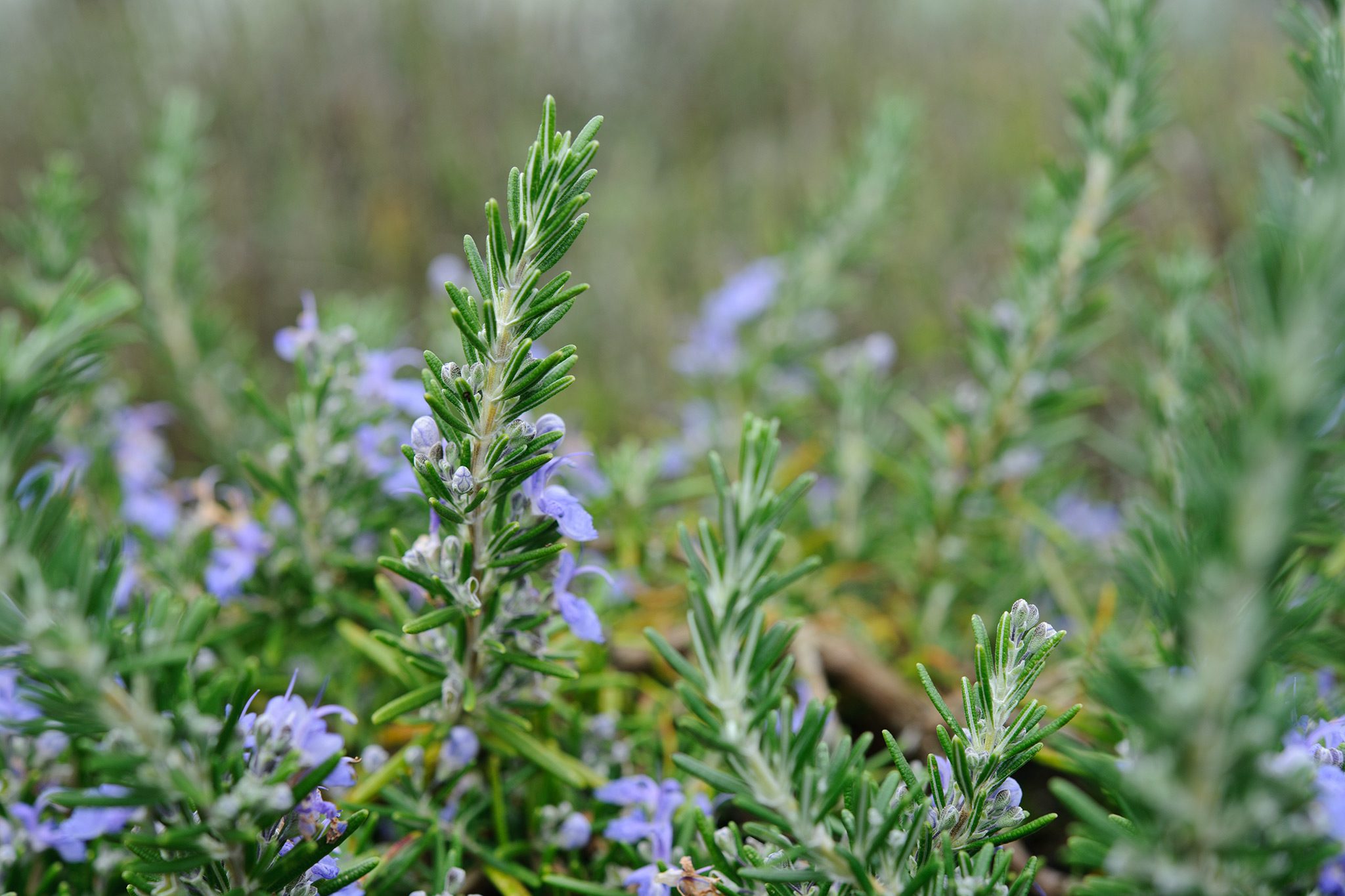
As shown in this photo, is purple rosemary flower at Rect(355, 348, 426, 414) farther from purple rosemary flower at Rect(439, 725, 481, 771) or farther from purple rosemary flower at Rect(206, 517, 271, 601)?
purple rosemary flower at Rect(439, 725, 481, 771)

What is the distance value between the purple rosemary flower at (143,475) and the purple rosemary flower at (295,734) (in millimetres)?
836

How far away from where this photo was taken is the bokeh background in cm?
383

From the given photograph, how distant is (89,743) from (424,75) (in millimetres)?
5672

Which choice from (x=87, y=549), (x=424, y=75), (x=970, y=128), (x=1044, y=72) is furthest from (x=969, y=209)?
(x=87, y=549)

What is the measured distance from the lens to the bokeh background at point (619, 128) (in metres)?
3.83

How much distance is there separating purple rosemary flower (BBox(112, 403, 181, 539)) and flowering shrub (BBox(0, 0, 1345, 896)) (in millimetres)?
13

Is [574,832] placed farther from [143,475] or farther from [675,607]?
[143,475]

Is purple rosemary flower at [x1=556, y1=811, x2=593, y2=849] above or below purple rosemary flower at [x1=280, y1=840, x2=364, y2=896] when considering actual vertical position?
above

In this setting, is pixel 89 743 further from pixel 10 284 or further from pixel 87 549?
pixel 10 284

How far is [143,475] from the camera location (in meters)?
1.78

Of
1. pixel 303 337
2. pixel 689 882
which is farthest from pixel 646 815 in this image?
pixel 303 337

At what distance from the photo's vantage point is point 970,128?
17.6 ft

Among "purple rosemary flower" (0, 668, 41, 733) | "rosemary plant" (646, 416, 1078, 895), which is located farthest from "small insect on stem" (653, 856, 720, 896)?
"purple rosemary flower" (0, 668, 41, 733)

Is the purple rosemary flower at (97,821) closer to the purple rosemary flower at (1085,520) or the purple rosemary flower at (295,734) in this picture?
the purple rosemary flower at (295,734)
